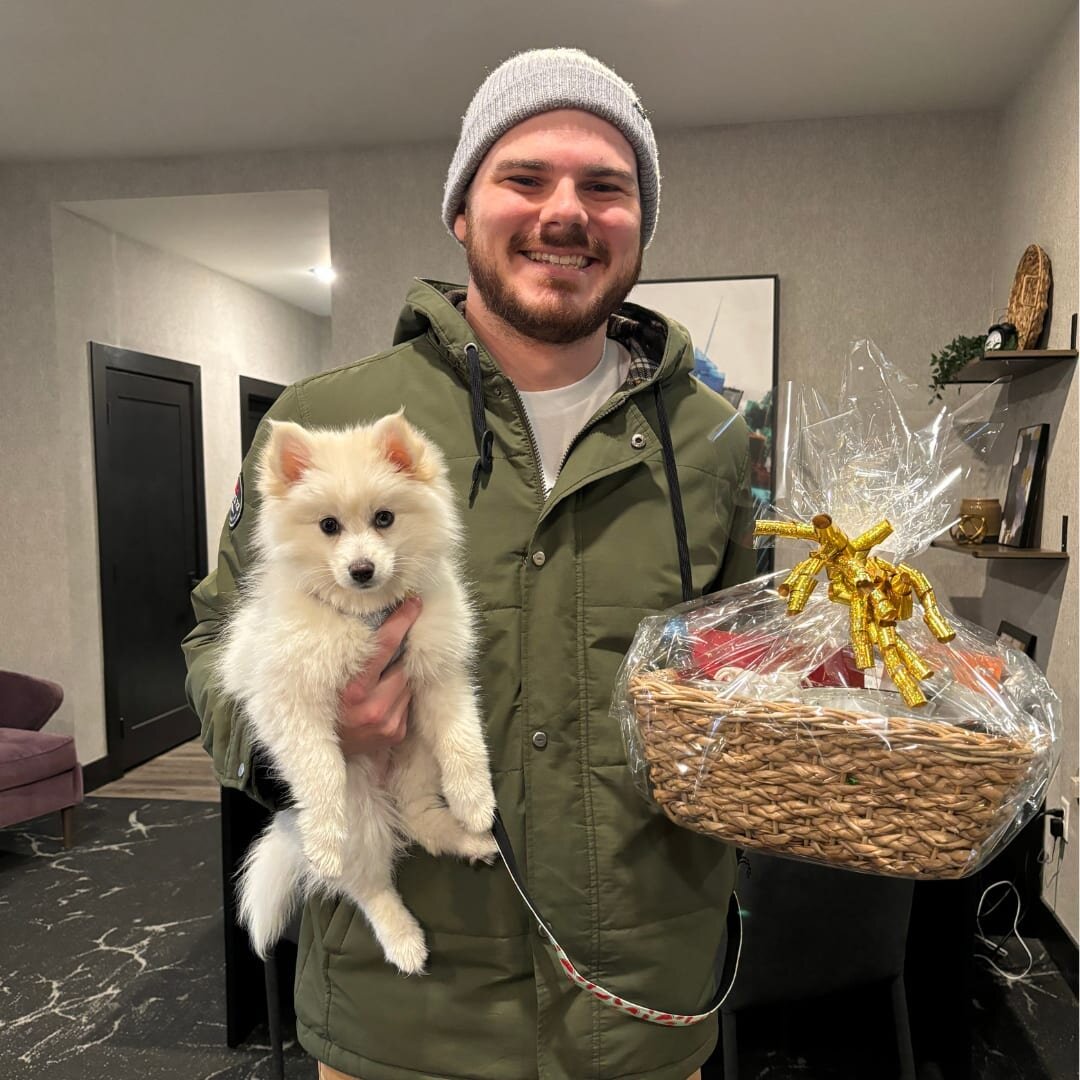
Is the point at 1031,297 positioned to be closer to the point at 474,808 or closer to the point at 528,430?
the point at 528,430

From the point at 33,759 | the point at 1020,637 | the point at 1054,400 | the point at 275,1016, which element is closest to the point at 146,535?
the point at 33,759

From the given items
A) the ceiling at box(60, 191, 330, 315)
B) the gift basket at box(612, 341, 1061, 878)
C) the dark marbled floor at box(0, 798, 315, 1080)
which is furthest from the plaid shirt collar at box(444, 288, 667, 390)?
the ceiling at box(60, 191, 330, 315)

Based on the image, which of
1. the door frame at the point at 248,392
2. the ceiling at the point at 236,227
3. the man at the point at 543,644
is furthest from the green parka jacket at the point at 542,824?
the door frame at the point at 248,392

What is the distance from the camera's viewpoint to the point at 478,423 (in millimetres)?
1127

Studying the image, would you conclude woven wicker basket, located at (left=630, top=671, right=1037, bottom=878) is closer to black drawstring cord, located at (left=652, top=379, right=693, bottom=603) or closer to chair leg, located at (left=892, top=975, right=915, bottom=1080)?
black drawstring cord, located at (left=652, top=379, right=693, bottom=603)

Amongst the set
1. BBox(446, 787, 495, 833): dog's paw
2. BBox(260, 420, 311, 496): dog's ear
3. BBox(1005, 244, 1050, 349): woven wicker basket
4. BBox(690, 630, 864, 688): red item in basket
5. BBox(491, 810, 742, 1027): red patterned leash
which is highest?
BBox(1005, 244, 1050, 349): woven wicker basket

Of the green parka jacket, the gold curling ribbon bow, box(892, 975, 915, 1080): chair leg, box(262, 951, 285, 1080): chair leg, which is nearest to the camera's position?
the gold curling ribbon bow

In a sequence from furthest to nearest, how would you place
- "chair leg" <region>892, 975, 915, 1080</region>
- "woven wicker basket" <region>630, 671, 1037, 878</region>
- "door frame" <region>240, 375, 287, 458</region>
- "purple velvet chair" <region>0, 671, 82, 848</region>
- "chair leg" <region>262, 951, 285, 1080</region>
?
"door frame" <region>240, 375, 287, 458</region>
"purple velvet chair" <region>0, 671, 82, 848</region>
"chair leg" <region>892, 975, 915, 1080</region>
"chair leg" <region>262, 951, 285, 1080</region>
"woven wicker basket" <region>630, 671, 1037, 878</region>

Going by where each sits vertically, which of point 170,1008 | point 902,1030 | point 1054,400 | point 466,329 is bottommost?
point 170,1008

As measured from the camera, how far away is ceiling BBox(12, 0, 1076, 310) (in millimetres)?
3123

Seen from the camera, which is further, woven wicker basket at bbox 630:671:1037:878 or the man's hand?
the man's hand

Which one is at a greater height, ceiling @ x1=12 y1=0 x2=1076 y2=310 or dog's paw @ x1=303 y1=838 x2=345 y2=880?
ceiling @ x1=12 y1=0 x2=1076 y2=310

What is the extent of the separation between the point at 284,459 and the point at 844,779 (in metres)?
0.72

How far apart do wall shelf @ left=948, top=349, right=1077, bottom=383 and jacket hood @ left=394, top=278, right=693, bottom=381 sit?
1.92 m
